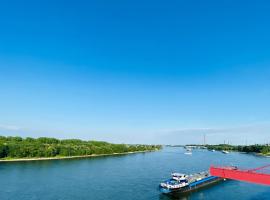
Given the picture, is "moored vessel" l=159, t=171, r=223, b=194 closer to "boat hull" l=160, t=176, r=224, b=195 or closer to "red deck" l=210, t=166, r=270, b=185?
"boat hull" l=160, t=176, r=224, b=195

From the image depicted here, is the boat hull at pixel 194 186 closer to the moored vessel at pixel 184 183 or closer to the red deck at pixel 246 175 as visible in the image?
the moored vessel at pixel 184 183

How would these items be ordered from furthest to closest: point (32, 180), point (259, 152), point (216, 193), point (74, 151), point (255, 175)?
point (259, 152)
point (74, 151)
point (32, 180)
point (216, 193)
point (255, 175)

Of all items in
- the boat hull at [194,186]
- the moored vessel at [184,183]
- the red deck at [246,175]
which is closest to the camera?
the red deck at [246,175]

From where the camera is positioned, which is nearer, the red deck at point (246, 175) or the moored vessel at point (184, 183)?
the red deck at point (246, 175)

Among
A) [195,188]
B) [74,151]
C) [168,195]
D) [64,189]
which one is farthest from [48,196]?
[74,151]

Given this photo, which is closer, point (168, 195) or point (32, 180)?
point (168, 195)

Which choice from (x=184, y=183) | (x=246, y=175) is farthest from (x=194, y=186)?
(x=246, y=175)

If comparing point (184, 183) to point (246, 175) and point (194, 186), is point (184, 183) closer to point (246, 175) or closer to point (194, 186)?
point (194, 186)

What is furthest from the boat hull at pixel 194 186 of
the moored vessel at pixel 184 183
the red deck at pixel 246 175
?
the red deck at pixel 246 175

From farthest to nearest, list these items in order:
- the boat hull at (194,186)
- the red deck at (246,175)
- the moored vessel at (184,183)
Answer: the moored vessel at (184,183)
the boat hull at (194,186)
the red deck at (246,175)

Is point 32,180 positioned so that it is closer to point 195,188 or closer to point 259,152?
point 195,188

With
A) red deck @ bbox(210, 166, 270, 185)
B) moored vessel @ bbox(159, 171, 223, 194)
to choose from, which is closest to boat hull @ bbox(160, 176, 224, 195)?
moored vessel @ bbox(159, 171, 223, 194)
